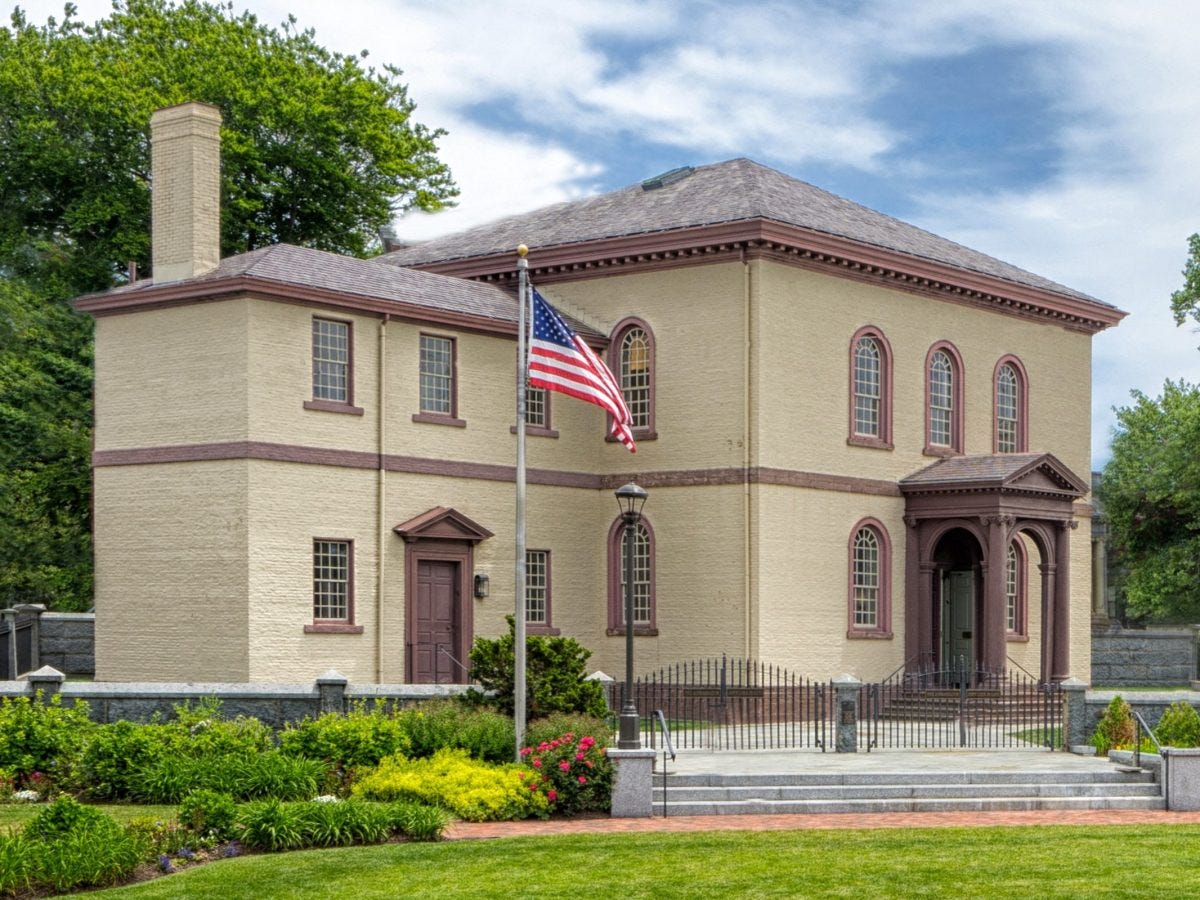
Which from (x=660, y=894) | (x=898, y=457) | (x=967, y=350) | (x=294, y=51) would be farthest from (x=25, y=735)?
(x=294, y=51)

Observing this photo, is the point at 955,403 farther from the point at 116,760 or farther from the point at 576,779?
the point at 116,760

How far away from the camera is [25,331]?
Result: 146 feet

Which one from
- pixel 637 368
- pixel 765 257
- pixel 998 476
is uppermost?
pixel 765 257

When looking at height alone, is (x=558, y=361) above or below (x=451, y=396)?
below

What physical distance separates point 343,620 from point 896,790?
39.4ft

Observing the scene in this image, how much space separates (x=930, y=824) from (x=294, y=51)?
3942cm

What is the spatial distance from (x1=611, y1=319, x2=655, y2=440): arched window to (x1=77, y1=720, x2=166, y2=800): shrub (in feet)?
49.9

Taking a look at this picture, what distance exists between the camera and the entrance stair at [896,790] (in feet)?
76.3

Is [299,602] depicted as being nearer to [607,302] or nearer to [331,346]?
[331,346]

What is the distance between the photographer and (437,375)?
34688mm

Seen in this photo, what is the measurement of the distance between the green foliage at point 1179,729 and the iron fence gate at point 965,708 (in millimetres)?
4707

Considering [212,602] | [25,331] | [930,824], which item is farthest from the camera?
[25,331]

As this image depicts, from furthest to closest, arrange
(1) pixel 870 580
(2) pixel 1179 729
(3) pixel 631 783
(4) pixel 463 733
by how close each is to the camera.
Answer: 1. (1) pixel 870 580
2. (2) pixel 1179 729
3. (4) pixel 463 733
4. (3) pixel 631 783

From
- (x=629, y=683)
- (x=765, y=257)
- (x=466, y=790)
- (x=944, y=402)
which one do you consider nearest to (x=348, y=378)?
(x=765, y=257)
